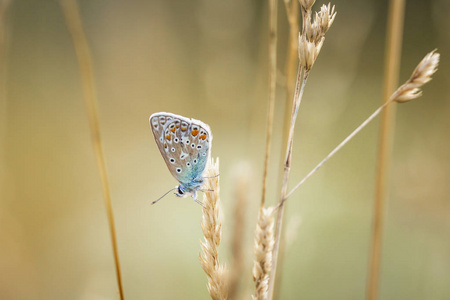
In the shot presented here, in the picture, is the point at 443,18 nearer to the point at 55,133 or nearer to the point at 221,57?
the point at 221,57

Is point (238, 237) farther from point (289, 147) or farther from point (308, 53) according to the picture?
point (308, 53)

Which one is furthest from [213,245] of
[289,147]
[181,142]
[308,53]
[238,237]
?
[181,142]

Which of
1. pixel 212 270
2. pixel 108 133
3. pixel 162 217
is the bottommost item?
pixel 162 217

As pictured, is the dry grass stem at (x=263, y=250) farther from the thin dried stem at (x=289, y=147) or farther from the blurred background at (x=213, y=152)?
the blurred background at (x=213, y=152)

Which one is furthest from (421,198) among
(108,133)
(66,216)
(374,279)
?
(108,133)

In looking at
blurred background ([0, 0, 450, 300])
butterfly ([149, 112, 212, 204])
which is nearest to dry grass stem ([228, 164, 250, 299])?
blurred background ([0, 0, 450, 300])

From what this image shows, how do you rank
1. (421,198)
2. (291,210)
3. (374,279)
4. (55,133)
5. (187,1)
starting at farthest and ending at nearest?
(187,1) < (55,133) < (291,210) < (421,198) < (374,279)
